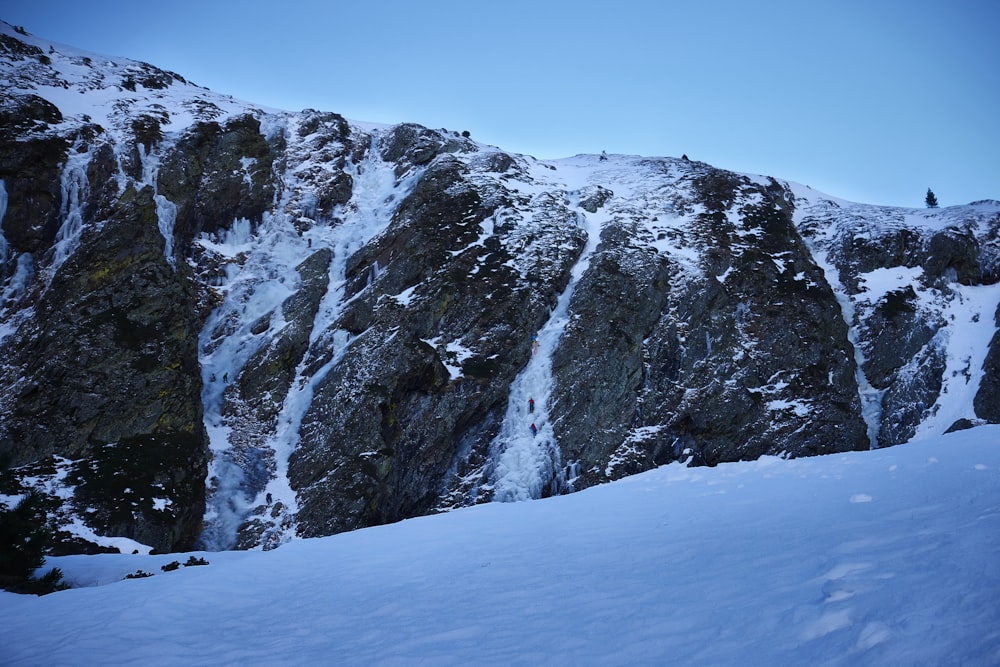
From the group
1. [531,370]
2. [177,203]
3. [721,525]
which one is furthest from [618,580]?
[177,203]

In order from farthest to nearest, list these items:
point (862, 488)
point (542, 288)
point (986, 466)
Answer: point (542, 288) < point (862, 488) < point (986, 466)

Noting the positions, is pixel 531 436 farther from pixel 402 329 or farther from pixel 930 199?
pixel 930 199

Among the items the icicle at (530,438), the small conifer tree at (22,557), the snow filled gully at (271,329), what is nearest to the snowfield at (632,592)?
the small conifer tree at (22,557)

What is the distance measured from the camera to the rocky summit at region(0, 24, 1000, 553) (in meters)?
A: 26.2

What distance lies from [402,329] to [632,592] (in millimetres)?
26956

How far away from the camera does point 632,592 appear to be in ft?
19.5

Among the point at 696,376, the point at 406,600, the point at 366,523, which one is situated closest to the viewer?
the point at 406,600

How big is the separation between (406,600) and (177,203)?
38.1 meters

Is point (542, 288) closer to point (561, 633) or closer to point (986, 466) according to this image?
point (986, 466)

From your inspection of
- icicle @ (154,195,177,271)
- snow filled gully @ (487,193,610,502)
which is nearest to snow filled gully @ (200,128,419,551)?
icicle @ (154,195,177,271)

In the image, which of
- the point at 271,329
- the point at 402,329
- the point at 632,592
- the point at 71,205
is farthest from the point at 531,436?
the point at 71,205

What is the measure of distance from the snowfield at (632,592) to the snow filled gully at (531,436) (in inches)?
648

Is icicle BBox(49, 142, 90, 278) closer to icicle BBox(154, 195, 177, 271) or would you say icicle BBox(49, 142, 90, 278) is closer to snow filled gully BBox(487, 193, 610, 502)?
icicle BBox(154, 195, 177, 271)

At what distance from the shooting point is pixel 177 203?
3709 centimetres
